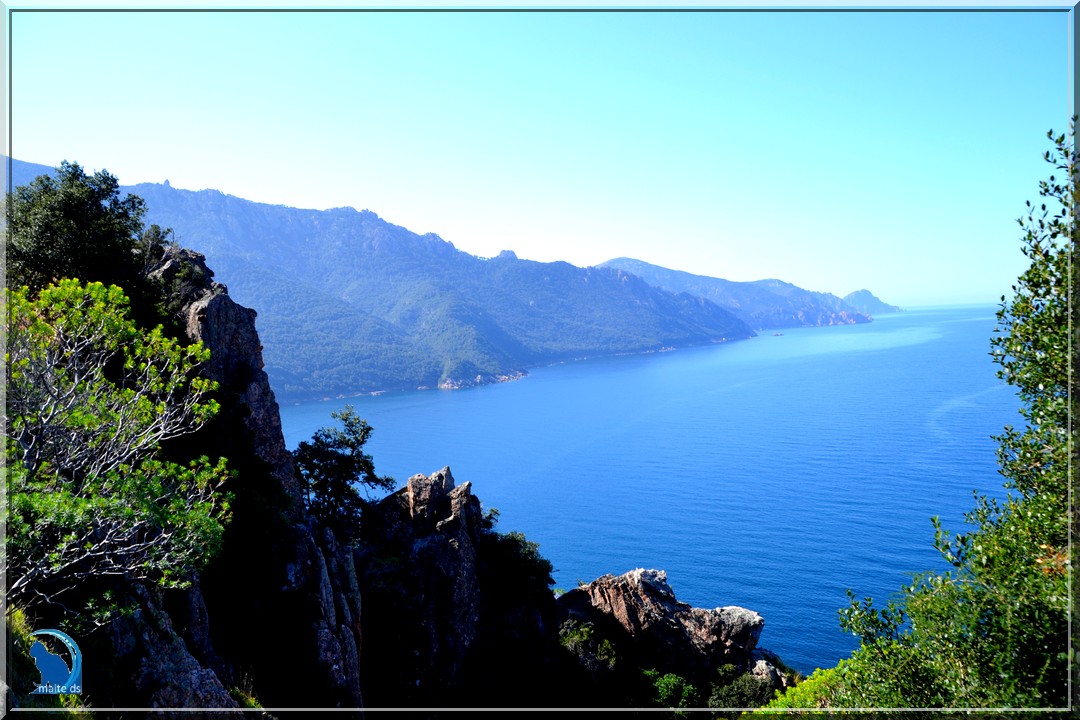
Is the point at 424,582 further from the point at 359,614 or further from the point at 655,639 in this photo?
the point at 655,639

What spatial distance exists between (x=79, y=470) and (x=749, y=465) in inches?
2388

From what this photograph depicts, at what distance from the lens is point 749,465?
61.5 meters

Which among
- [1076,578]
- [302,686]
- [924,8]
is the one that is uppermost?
[924,8]

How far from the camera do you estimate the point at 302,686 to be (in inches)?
453

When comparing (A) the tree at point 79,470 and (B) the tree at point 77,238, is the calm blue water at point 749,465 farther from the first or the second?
(B) the tree at point 77,238

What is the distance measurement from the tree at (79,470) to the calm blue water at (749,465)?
104 ft

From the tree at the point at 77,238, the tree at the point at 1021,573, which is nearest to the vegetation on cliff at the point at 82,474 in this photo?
the tree at the point at 77,238

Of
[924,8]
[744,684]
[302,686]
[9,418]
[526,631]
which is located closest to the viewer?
[9,418]

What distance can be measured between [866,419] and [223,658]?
74.5m

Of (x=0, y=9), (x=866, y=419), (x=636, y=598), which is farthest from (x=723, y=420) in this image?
(x=0, y=9)

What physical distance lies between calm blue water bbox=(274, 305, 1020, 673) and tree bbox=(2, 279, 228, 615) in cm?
3179

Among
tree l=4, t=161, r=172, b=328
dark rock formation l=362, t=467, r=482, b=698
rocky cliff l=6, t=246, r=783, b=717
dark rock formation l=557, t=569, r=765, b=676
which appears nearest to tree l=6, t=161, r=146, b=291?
tree l=4, t=161, r=172, b=328

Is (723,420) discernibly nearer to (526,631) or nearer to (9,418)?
(526,631)

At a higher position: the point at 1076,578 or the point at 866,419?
the point at 1076,578
